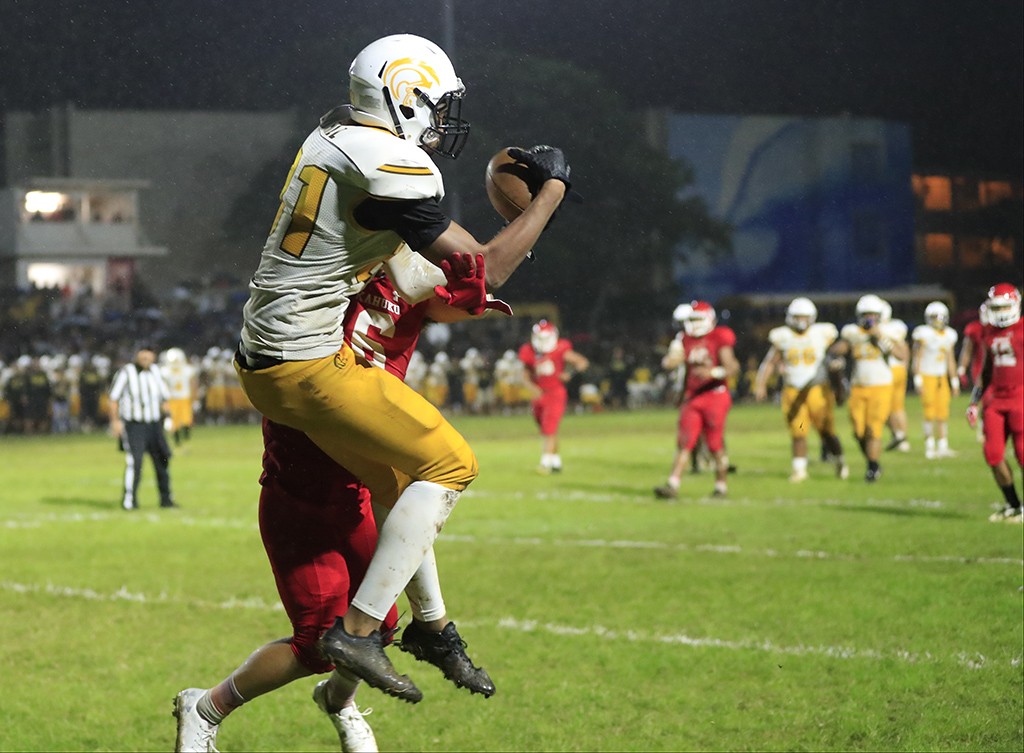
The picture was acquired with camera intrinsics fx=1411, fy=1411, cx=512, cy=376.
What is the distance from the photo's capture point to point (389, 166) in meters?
3.65

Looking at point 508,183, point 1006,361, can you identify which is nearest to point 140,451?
point 1006,361

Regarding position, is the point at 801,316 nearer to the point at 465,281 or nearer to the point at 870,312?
the point at 870,312

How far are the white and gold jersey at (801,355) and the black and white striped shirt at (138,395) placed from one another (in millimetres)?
7275

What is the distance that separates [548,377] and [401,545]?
1530cm

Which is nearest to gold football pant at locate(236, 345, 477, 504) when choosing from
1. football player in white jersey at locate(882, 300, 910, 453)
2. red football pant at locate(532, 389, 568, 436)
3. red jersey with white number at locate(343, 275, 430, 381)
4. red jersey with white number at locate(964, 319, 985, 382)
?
red jersey with white number at locate(343, 275, 430, 381)

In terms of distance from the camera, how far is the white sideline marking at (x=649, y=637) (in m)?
7.16

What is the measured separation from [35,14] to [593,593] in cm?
2834

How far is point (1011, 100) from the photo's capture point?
33.4m

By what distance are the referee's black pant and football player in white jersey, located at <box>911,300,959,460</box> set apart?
33.0 feet

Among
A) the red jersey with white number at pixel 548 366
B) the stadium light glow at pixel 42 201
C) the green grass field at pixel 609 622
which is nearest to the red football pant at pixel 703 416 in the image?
the green grass field at pixel 609 622

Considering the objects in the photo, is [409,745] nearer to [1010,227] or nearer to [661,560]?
[661,560]

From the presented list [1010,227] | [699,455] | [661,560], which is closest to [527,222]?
[661,560]

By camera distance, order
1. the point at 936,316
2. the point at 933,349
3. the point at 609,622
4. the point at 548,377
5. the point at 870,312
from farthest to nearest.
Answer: the point at 936,316, the point at 933,349, the point at 548,377, the point at 870,312, the point at 609,622

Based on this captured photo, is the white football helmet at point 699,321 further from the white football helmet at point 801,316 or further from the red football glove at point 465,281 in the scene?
the red football glove at point 465,281
